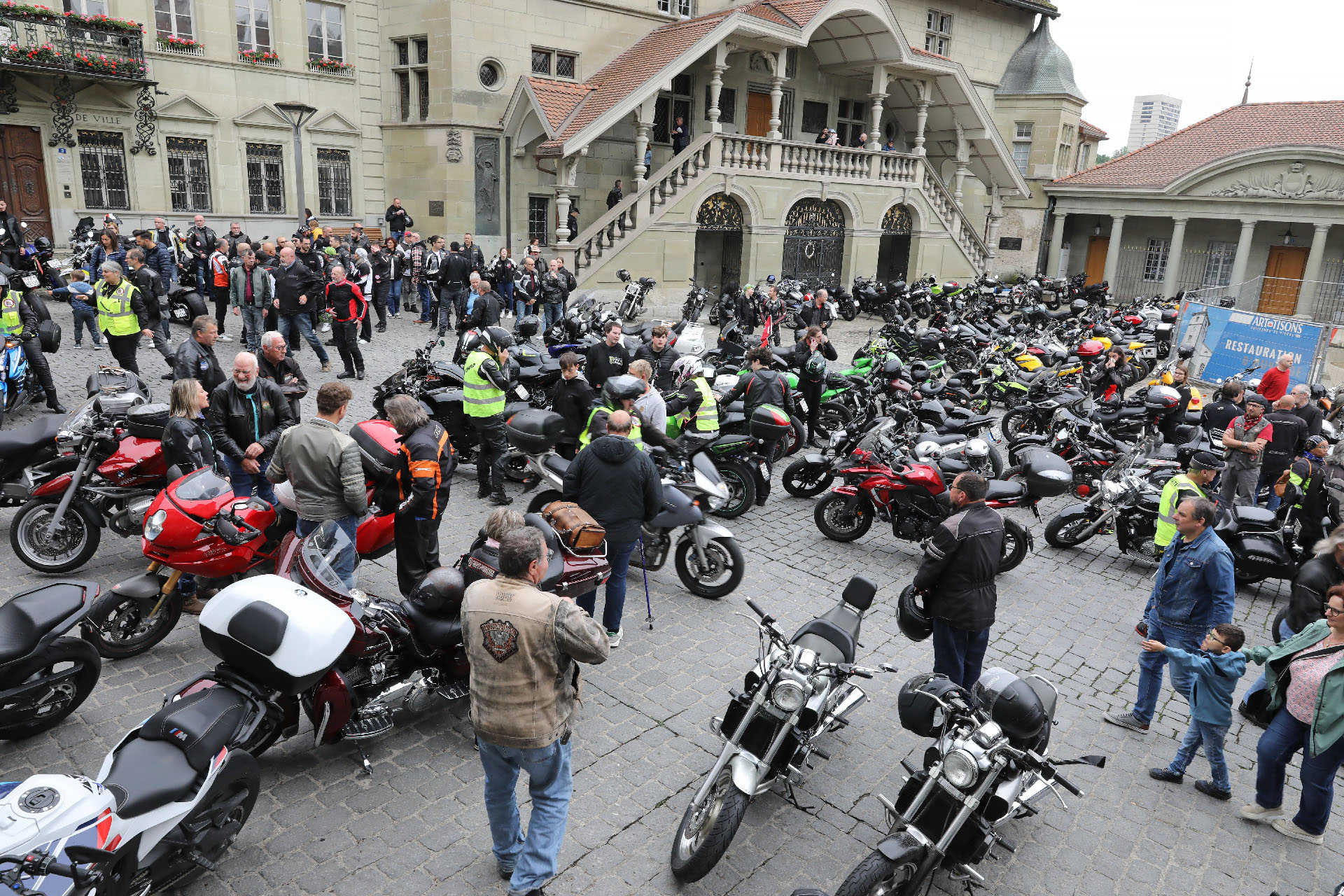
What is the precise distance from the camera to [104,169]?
65.8 feet

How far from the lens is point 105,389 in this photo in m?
7.30

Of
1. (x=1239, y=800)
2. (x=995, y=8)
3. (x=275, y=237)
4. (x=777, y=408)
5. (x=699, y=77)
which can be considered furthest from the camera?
(x=995, y=8)

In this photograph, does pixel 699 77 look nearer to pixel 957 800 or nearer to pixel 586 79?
pixel 586 79

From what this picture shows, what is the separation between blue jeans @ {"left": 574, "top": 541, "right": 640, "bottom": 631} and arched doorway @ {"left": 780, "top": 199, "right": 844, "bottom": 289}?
19.2 m

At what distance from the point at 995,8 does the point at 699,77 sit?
45.8ft

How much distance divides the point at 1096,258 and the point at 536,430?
3135 centimetres

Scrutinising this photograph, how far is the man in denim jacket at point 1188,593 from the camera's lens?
5352 mm

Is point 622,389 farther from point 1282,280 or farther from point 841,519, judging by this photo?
point 1282,280

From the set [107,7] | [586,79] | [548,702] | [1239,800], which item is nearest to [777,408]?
[1239,800]

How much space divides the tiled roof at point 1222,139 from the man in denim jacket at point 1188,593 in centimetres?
2657

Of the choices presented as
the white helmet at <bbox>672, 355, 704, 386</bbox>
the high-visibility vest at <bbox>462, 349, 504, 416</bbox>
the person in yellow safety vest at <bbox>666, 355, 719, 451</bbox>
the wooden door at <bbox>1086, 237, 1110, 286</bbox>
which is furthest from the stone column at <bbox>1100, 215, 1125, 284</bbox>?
the high-visibility vest at <bbox>462, 349, 504, 416</bbox>

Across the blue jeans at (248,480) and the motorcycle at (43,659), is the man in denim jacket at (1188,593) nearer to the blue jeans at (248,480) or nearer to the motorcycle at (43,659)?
the motorcycle at (43,659)

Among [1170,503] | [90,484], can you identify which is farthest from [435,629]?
[1170,503]

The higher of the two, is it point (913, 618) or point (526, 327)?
point (526, 327)
